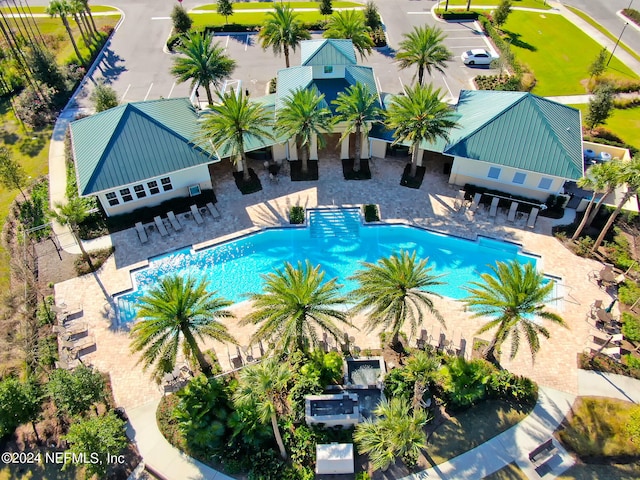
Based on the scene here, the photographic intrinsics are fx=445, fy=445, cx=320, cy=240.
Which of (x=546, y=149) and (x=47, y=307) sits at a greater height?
(x=546, y=149)

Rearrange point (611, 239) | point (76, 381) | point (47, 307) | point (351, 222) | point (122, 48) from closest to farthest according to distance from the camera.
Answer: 1. point (76, 381)
2. point (47, 307)
3. point (611, 239)
4. point (351, 222)
5. point (122, 48)

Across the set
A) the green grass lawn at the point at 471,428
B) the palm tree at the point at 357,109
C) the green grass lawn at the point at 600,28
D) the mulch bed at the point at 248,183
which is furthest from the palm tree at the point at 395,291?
the green grass lawn at the point at 600,28

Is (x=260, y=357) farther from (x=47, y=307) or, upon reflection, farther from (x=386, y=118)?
(x=386, y=118)

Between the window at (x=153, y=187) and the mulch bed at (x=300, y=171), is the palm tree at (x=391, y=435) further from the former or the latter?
the window at (x=153, y=187)

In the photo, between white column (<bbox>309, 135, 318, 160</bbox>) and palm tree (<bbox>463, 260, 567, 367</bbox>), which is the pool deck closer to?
white column (<bbox>309, 135, 318, 160</bbox>)

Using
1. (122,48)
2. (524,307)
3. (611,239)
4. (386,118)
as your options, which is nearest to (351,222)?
(386,118)

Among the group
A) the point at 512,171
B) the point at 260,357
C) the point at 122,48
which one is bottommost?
the point at 260,357

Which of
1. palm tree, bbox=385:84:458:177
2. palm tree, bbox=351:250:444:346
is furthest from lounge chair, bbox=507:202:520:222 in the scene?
palm tree, bbox=351:250:444:346
